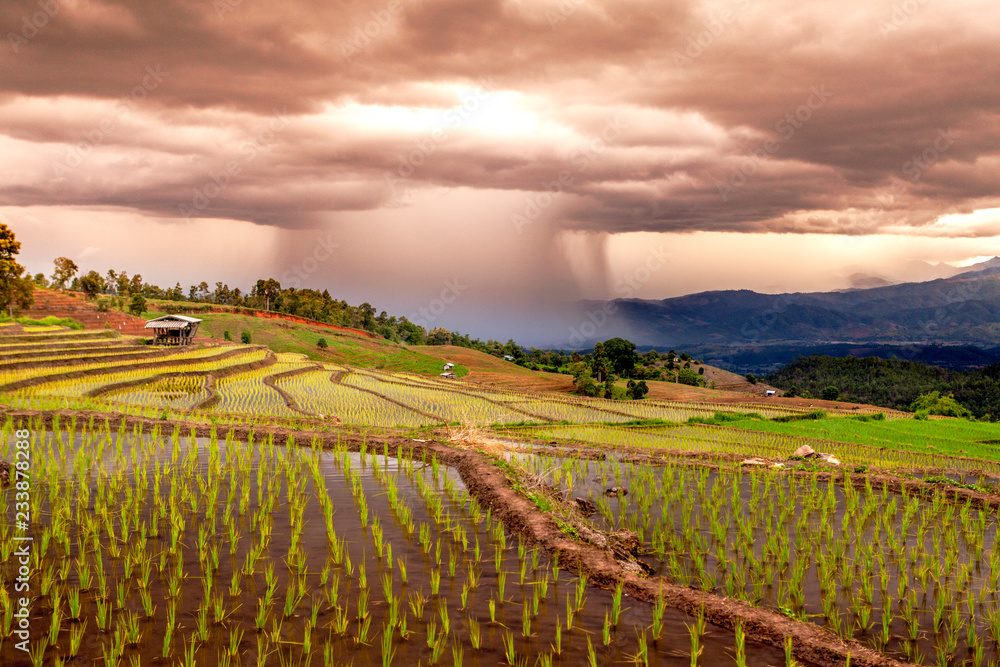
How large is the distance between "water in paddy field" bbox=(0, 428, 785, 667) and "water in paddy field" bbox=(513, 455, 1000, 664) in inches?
59.1

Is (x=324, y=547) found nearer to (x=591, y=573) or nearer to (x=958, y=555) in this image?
(x=591, y=573)

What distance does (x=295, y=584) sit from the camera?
20.1 feet

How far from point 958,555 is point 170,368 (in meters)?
28.8

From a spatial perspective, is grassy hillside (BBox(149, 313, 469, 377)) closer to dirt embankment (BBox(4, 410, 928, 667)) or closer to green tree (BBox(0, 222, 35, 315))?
green tree (BBox(0, 222, 35, 315))

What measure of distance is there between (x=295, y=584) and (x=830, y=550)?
659 cm

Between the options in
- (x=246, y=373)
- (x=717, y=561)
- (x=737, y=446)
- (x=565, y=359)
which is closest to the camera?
(x=717, y=561)

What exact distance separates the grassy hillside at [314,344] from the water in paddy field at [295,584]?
52662 millimetres

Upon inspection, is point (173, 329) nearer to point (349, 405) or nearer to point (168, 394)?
point (168, 394)

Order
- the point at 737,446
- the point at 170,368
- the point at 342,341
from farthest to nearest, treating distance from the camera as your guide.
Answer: the point at 342,341 → the point at 170,368 → the point at 737,446

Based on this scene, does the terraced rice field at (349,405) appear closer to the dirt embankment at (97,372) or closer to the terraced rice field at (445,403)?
the terraced rice field at (445,403)

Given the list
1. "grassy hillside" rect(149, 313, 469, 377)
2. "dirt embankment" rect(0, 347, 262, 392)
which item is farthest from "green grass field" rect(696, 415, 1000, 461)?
"grassy hillside" rect(149, 313, 469, 377)

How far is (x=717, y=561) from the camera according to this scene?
7.53m

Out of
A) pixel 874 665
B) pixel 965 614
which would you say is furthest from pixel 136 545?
pixel 965 614

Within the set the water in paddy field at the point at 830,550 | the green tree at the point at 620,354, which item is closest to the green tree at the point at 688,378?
the green tree at the point at 620,354
